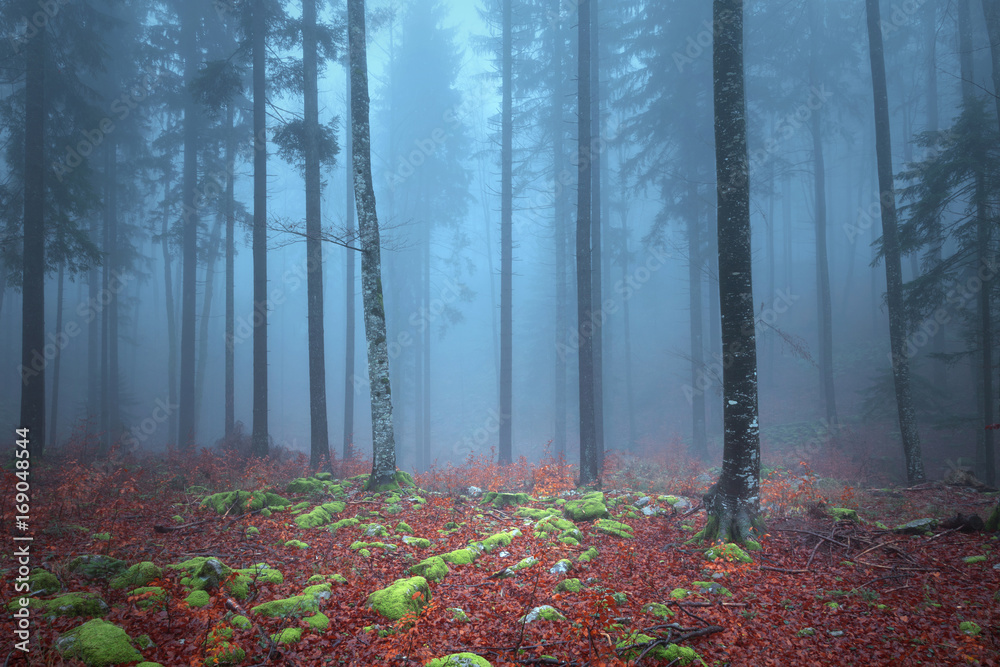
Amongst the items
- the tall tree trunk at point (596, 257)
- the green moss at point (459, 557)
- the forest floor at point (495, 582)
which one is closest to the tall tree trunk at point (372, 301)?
the forest floor at point (495, 582)

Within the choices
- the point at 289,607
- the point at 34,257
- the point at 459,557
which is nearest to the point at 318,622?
the point at 289,607

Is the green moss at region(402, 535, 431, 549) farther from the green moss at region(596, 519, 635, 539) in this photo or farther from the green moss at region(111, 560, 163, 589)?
the green moss at region(111, 560, 163, 589)

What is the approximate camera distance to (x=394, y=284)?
25.0 m

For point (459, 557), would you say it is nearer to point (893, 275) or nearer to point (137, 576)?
point (137, 576)

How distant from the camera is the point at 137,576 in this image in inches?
195

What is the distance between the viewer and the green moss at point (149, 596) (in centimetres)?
445

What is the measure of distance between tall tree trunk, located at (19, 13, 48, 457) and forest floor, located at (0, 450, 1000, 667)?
3.45m

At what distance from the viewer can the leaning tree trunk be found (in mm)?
6695

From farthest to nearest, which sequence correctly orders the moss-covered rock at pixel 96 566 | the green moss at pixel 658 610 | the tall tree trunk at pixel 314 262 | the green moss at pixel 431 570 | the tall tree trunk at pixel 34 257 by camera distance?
the tall tree trunk at pixel 314 262
the tall tree trunk at pixel 34 257
the green moss at pixel 431 570
the moss-covered rock at pixel 96 566
the green moss at pixel 658 610

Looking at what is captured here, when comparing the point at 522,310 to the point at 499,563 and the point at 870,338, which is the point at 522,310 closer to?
the point at 870,338

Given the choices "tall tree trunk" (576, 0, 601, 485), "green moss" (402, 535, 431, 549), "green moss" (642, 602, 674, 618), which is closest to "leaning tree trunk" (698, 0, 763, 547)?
"green moss" (642, 602, 674, 618)

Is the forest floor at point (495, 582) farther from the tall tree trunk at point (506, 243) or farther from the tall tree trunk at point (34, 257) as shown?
the tall tree trunk at point (506, 243)

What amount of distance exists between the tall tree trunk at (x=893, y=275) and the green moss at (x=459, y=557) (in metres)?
11.8

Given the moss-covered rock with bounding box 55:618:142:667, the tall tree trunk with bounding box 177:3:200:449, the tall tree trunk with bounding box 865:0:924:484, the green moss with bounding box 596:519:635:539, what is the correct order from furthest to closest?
1. the tall tree trunk with bounding box 177:3:200:449
2. the tall tree trunk with bounding box 865:0:924:484
3. the green moss with bounding box 596:519:635:539
4. the moss-covered rock with bounding box 55:618:142:667
